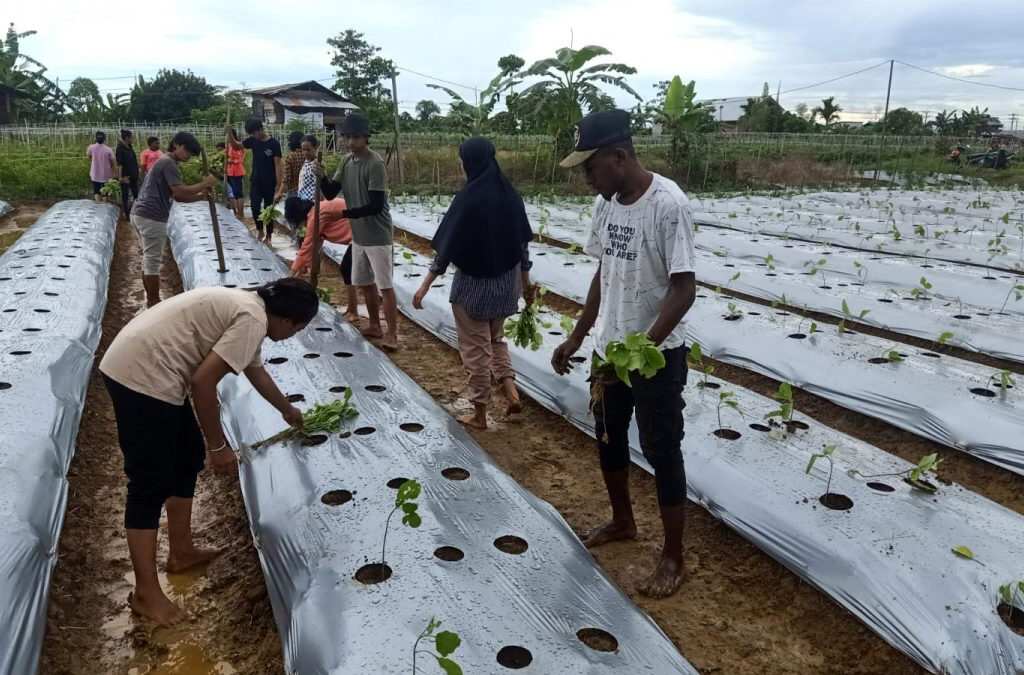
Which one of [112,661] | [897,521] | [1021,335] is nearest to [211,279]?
[112,661]

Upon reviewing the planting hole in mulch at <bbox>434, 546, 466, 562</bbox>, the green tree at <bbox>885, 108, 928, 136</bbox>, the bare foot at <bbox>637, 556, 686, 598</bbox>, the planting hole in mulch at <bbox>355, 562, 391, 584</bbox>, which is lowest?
the bare foot at <bbox>637, 556, 686, 598</bbox>

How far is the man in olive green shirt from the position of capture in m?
4.73

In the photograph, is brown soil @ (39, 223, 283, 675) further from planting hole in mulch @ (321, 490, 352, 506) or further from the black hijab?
the black hijab

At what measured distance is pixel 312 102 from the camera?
32.0 metres

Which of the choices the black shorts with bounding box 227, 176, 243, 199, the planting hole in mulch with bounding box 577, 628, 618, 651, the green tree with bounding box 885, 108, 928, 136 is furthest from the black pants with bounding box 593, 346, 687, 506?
the green tree with bounding box 885, 108, 928, 136

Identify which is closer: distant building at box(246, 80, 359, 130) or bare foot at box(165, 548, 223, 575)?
bare foot at box(165, 548, 223, 575)

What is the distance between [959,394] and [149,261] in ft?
19.4

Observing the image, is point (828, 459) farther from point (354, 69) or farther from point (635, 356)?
point (354, 69)

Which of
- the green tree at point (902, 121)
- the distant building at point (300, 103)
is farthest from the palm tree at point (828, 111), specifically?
the distant building at point (300, 103)

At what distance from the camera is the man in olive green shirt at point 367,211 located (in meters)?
4.73

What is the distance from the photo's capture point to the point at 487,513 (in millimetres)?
2596

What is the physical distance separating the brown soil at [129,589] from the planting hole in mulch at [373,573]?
430 mm

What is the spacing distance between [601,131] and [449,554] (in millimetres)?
1506

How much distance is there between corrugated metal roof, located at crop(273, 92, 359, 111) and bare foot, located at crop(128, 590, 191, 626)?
30055 mm
